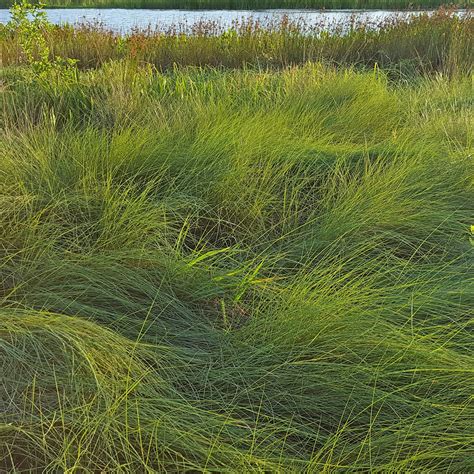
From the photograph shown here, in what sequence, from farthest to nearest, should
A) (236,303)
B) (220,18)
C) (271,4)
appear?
(271,4) → (220,18) → (236,303)

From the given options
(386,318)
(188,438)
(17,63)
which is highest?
(17,63)

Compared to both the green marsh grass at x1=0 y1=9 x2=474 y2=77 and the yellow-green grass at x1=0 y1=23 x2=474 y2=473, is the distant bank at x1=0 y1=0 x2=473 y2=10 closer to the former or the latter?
the green marsh grass at x1=0 y1=9 x2=474 y2=77

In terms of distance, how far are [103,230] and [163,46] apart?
560 centimetres

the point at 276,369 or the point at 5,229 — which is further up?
the point at 5,229

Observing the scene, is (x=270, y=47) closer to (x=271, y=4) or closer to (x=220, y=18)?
(x=220, y=18)

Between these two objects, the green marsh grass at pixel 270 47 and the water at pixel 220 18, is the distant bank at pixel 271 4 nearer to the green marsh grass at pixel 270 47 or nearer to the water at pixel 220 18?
the water at pixel 220 18

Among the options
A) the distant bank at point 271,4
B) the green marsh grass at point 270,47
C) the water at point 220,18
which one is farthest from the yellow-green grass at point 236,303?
the distant bank at point 271,4

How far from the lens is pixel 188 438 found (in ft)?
3.96

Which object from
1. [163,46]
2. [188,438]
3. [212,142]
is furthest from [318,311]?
[163,46]

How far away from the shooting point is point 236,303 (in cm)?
180

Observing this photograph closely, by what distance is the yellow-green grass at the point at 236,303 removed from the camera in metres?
1.22

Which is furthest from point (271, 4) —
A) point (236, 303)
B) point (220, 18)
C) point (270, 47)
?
point (236, 303)

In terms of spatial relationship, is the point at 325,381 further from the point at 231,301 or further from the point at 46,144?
the point at 46,144

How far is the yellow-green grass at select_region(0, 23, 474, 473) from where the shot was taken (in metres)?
1.22
